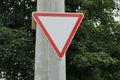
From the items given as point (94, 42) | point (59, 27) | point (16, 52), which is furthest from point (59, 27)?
point (94, 42)

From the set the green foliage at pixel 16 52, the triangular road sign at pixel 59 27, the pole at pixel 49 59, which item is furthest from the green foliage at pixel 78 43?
the triangular road sign at pixel 59 27

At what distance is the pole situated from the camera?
362 cm

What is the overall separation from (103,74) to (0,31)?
16.4 ft

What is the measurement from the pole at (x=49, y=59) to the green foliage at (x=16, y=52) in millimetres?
7896

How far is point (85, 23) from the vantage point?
1411 centimetres

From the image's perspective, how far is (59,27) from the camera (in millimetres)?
3771

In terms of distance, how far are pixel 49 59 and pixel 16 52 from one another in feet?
29.4

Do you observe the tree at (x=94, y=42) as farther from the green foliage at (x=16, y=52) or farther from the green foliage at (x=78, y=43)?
the green foliage at (x=16, y=52)

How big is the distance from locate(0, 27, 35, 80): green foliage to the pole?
7896 mm

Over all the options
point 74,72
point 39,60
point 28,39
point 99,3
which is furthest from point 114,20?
point 39,60

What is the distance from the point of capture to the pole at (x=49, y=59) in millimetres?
3621

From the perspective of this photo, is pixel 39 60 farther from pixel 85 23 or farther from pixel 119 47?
pixel 119 47

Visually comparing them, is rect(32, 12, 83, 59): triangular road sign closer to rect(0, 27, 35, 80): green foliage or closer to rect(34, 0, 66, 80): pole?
rect(34, 0, 66, 80): pole

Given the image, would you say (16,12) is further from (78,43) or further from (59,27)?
(59,27)
